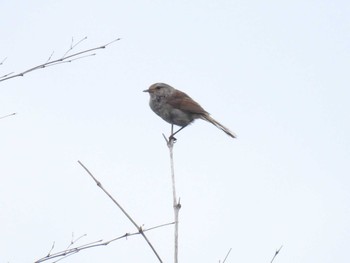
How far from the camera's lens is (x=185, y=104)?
28.5 feet

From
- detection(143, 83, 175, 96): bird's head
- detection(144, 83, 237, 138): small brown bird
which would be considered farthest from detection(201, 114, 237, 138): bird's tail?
detection(143, 83, 175, 96): bird's head

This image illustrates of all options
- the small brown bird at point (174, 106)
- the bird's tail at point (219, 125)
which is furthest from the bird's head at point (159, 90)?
the bird's tail at point (219, 125)

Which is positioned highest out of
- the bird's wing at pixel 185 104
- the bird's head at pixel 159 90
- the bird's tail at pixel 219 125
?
the bird's head at pixel 159 90

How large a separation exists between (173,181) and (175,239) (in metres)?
0.51

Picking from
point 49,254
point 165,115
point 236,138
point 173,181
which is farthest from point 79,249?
point 165,115

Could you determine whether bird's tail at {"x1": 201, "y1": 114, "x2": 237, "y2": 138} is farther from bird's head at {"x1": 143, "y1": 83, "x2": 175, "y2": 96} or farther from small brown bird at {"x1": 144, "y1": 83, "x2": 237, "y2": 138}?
bird's head at {"x1": 143, "y1": 83, "x2": 175, "y2": 96}

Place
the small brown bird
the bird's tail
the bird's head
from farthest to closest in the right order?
the bird's head → the small brown bird → the bird's tail

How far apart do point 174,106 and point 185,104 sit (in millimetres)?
144

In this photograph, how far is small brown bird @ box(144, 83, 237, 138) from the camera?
8.66 meters

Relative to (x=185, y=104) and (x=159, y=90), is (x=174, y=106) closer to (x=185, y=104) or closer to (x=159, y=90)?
(x=185, y=104)

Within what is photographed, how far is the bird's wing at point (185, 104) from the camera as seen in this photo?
8664mm

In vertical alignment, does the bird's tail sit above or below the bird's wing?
below

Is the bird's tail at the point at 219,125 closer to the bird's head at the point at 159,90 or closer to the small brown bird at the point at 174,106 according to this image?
the small brown bird at the point at 174,106

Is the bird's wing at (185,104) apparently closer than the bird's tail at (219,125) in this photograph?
No
